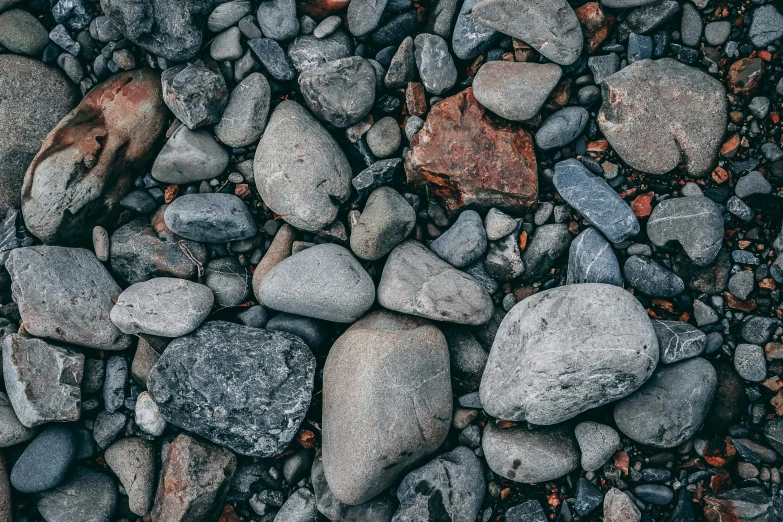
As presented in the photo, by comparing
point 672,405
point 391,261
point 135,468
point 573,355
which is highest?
point 391,261

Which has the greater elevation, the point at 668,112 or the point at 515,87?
the point at 515,87

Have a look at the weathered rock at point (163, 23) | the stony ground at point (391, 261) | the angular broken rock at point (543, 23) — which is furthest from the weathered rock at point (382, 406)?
the weathered rock at point (163, 23)

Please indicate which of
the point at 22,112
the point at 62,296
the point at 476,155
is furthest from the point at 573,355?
the point at 22,112

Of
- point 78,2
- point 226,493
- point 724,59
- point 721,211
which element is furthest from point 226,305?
point 724,59

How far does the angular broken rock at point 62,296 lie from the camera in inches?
162

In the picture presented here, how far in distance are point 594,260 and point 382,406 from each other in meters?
1.76

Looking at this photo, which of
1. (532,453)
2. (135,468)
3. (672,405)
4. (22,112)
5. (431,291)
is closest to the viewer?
(672,405)

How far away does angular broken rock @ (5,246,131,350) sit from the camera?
411 cm

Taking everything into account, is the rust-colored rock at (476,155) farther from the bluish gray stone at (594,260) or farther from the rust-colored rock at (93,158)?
the rust-colored rock at (93,158)

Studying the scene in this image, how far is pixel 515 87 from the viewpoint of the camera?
3902 millimetres

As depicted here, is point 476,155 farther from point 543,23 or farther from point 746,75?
point 746,75

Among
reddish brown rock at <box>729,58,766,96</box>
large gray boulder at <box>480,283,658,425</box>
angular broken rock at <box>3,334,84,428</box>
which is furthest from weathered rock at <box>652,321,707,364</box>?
angular broken rock at <box>3,334,84,428</box>

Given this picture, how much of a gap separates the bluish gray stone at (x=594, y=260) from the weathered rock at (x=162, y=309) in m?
2.68

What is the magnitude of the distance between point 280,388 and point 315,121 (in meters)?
1.99
